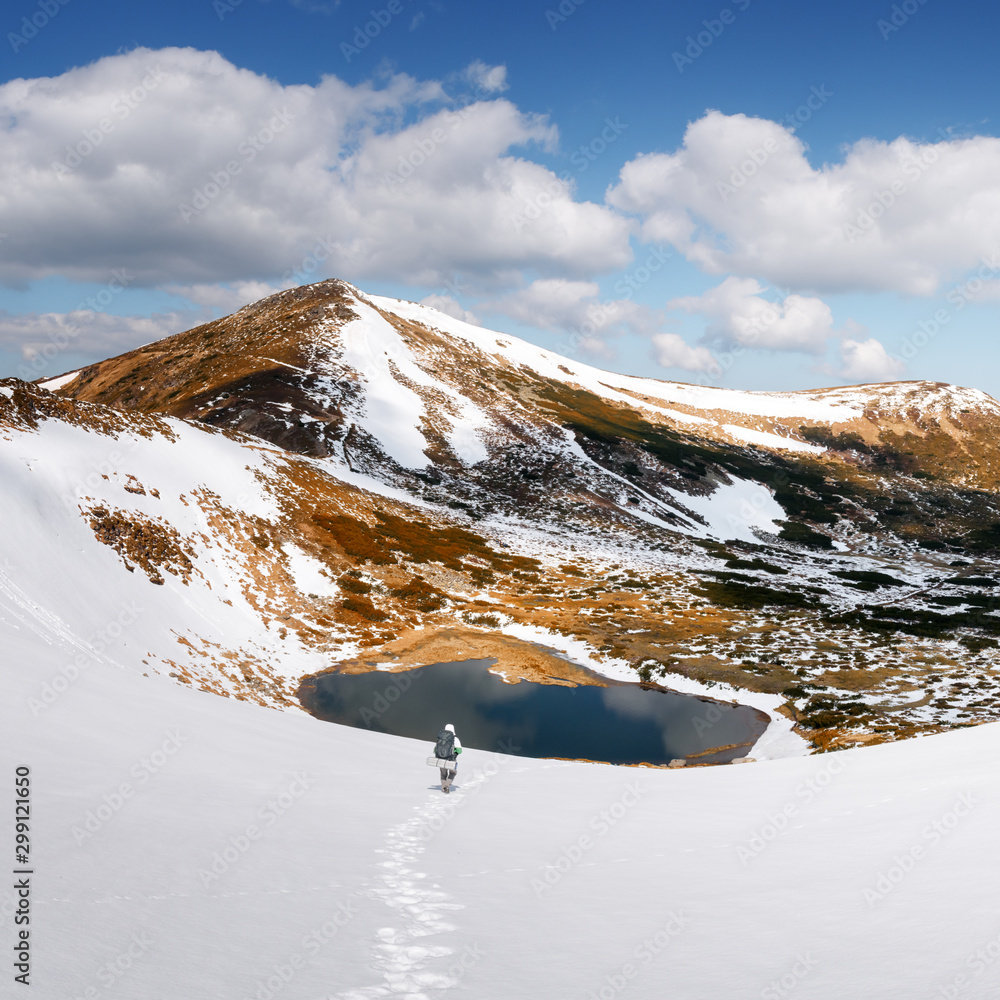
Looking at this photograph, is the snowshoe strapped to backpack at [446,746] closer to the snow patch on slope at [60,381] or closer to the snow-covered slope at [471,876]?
the snow-covered slope at [471,876]

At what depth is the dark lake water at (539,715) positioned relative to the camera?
29469mm

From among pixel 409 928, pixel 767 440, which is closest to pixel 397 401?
pixel 409 928

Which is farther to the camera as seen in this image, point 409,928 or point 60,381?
point 60,381

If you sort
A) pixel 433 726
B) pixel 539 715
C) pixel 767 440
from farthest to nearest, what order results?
pixel 767 440 < pixel 539 715 < pixel 433 726

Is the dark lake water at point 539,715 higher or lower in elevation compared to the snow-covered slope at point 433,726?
lower

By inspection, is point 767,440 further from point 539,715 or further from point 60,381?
point 60,381

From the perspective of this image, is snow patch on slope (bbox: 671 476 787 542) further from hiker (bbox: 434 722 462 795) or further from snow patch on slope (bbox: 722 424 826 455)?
hiker (bbox: 434 722 462 795)

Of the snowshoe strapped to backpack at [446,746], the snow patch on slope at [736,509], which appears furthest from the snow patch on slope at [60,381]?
the snowshoe strapped to backpack at [446,746]

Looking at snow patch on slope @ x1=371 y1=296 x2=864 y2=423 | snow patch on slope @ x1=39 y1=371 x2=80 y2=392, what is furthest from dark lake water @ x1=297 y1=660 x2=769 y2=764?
snow patch on slope @ x1=39 y1=371 x2=80 y2=392

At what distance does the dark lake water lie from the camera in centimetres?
2947

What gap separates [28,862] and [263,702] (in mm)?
24508

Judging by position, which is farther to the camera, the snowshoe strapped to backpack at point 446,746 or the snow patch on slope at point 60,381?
the snow patch on slope at point 60,381

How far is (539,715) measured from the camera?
109 feet

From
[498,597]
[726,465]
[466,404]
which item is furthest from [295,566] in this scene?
[726,465]
